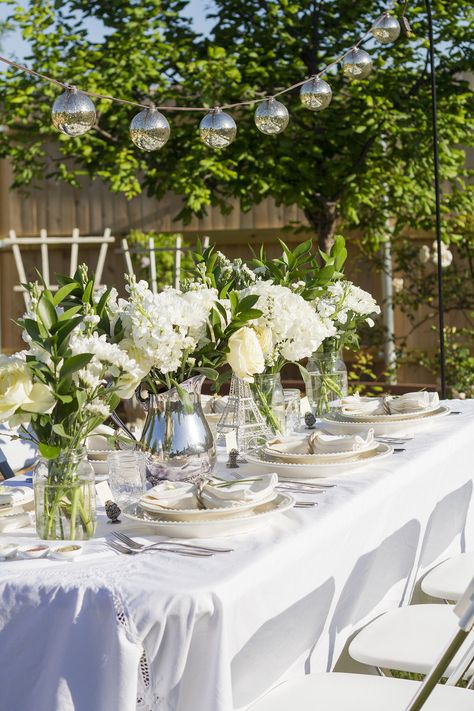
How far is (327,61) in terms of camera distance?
621 centimetres

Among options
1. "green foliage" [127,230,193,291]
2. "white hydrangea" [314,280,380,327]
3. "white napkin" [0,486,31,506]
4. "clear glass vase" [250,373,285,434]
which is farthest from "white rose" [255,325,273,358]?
"green foliage" [127,230,193,291]

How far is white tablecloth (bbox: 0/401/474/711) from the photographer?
1423mm

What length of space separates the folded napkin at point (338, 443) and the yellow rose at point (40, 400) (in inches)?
30.7

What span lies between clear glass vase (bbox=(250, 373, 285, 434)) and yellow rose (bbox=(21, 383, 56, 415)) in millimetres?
950

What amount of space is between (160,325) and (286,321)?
0.53 m

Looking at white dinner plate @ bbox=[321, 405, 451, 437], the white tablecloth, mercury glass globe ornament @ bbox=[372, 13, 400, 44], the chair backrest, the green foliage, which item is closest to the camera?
the chair backrest

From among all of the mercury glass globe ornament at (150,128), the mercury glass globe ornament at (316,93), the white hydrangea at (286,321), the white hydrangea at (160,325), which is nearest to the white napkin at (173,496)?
the white hydrangea at (160,325)

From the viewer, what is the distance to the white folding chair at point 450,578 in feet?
7.49

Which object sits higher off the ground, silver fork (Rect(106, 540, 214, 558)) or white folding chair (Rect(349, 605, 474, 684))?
silver fork (Rect(106, 540, 214, 558))

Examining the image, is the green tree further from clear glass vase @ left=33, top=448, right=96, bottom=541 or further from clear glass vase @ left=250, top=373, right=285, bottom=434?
clear glass vase @ left=33, top=448, right=96, bottom=541

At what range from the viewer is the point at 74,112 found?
105 inches

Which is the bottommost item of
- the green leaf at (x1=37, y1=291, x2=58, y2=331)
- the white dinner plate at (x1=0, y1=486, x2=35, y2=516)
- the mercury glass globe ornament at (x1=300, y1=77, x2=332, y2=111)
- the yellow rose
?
the white dinner plate at (x1=0, y1=486, x2=35, y2=516)

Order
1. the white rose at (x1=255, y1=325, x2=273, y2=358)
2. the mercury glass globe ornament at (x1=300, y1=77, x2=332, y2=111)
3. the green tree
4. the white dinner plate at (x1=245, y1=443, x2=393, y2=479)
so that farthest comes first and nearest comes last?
the green tree
the mercury glass globe ornament at (x1=300, y1=77, x2=332, y2=111)
the white rose at (x1=255, y1=325, x2=273, y2=358)
the white dinner plate at (x1=245, y1=443, x2=393, y2=479)

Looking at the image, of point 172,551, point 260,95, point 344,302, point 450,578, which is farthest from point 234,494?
point 260,95
